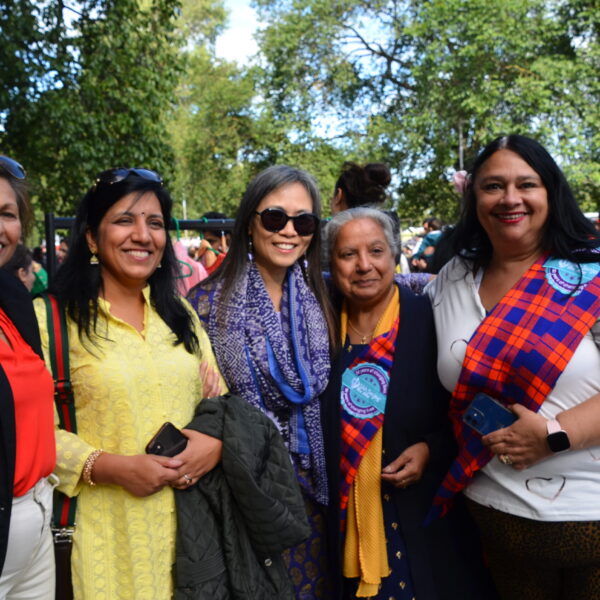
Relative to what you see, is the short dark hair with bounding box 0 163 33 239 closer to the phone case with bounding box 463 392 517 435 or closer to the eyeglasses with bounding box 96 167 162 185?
the eyeglasses with bounding box 96 167 162 185

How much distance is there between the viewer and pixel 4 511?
1.57 metres

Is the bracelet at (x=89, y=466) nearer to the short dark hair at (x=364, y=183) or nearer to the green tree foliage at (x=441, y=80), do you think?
the short dark hair at (x=364, y=183)

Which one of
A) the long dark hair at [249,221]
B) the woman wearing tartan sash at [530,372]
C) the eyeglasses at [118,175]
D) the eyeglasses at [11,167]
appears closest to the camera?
the eyeglasses at [11,167]

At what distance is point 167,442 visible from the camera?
6.44 feet

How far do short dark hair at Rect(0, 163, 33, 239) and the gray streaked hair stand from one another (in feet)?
4.05

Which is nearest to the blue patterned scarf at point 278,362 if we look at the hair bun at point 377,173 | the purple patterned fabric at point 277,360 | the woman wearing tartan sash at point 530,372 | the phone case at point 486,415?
the purple patterned fabric at point 277,360

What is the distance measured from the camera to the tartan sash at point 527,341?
6.66 ft

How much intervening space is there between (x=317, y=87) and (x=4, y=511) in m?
17.6

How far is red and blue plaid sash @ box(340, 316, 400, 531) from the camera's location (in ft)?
8.05

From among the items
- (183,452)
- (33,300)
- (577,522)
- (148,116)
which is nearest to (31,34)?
(148,116)

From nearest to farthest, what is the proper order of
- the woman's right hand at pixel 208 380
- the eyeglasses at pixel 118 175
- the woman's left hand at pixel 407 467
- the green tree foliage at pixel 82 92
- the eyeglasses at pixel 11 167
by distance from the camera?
the eyeglasses at pixel 11 167 → the eyeglasses at pixel 118 175 → the woman's right hand at pixel 208 380 → the woman's left hand at pixel 407 467 → the green tree foliage at pixel 82 92

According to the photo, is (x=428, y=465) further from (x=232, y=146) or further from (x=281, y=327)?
(x=232, y=146)

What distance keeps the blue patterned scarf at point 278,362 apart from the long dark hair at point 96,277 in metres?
0.20

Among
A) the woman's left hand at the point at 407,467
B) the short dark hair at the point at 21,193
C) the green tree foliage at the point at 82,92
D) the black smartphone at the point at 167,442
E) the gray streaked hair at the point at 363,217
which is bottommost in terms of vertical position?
the woman's left hand at the point at 407,467
